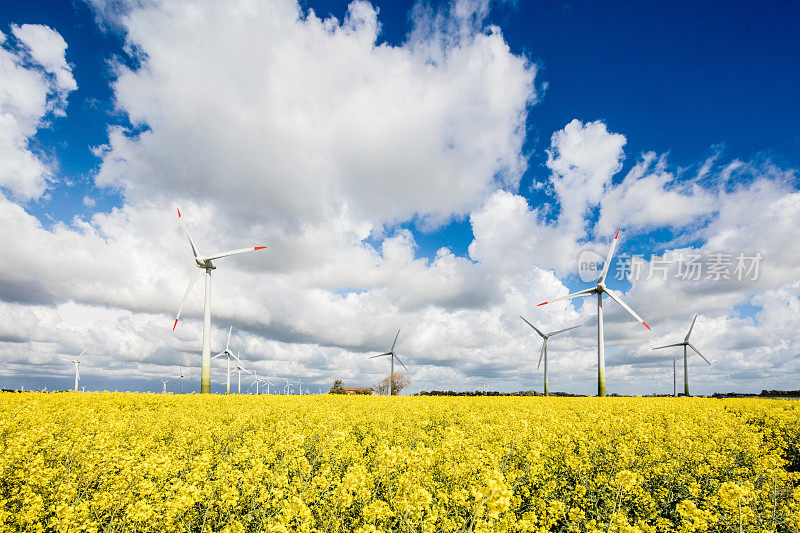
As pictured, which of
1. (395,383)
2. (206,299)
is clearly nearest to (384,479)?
(206,299)

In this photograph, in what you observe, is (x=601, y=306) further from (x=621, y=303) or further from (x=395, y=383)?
(x=395, y=383)

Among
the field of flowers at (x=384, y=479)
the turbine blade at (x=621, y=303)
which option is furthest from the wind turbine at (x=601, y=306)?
the field of flowers at (x=384, y=479)

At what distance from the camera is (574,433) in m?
14.3

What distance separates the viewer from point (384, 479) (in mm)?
9969

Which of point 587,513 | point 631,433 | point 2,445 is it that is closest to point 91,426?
point 2,445

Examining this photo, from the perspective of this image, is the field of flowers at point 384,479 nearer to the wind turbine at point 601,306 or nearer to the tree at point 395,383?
the wind turbine at point 601,306

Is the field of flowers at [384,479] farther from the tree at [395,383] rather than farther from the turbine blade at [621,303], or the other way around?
the tree at [395,383]

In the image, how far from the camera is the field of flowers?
7684mm

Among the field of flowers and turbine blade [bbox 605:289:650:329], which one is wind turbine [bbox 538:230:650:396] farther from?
the field of flowers

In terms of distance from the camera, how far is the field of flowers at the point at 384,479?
7.68m

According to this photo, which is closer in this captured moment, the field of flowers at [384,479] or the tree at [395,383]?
the field of flowers at [384,479]

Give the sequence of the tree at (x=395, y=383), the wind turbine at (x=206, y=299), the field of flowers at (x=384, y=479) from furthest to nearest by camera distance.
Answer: the tree at (x=395, y=383) → the wind turbine at (x=206, y=299) → the field of flowers at (x=384, y=479)

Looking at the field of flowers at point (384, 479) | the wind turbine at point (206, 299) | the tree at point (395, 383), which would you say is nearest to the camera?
the field of flowers at point (384, 479)

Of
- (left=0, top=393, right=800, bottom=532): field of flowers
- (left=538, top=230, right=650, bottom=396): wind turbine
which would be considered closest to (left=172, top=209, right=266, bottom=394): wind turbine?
(left=0, top=393, right=800, bottom=532): field of flowers
